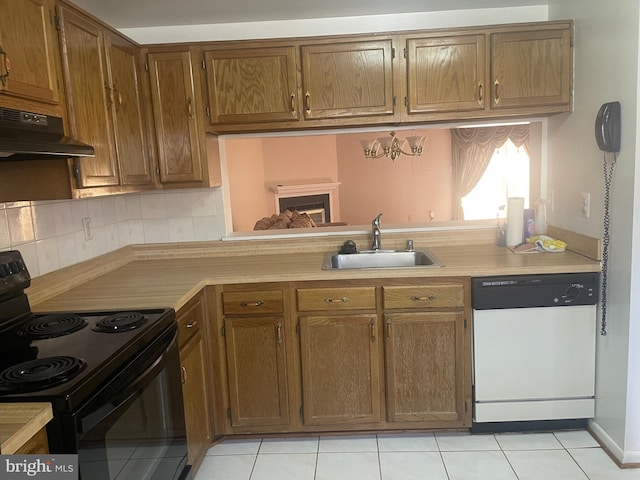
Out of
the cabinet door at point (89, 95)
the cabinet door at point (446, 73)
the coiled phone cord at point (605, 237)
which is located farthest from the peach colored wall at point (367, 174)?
the coiled phone cord at point (605, 237)

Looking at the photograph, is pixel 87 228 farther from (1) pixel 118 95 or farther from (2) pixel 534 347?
(2) pixel 534 347

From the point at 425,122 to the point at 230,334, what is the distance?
1572 mm

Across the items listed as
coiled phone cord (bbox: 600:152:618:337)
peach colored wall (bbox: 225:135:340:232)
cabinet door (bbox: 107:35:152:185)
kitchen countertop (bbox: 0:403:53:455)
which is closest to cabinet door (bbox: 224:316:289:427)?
cabinet door (bbox: 107:35:152:185)

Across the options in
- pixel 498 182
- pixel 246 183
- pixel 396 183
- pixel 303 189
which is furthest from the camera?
pixel 396 183

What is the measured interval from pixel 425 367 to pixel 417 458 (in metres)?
0.43

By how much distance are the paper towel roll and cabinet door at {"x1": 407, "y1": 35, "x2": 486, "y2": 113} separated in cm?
57

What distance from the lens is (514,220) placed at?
277 cm

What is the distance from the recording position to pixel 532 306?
7.79 ft

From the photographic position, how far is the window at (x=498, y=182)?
23.3ft

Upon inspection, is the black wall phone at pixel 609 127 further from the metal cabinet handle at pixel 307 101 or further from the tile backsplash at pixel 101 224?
the tile backsplash at pixel 101 224

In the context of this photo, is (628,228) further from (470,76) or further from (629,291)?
(470,76)

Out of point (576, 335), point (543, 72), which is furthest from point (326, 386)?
point (543, 72)

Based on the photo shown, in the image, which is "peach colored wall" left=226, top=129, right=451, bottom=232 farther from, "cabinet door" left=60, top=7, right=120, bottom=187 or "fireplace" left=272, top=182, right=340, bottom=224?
"cabinet door" left=60, top=7, right=120, bottom=187

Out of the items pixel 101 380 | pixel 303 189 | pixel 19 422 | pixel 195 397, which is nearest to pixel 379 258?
pixel 195 397
